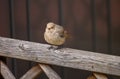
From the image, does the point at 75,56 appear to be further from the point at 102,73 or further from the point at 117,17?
the point at 117,17

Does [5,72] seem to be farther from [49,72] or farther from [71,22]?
[71,22]

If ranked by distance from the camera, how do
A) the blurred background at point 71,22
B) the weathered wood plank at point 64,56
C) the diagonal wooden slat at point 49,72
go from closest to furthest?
1. the weathered wood plank at point 64,56
2. the diagonal wooden slat at point 49,72
3. the blurred background at point 71,22

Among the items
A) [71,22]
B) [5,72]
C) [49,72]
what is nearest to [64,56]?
[49,72]

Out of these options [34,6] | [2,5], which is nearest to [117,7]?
[34,6]

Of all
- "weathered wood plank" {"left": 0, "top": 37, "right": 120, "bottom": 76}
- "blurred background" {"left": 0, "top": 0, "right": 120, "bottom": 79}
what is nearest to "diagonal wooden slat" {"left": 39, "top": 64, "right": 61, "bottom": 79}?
"weathered wood plank" {"left": 0, "top": 37, "right": 120, "bottom": 76}

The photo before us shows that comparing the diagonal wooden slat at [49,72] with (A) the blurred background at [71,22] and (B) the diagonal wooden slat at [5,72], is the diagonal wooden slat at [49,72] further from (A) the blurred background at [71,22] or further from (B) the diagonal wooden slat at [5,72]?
(A) the blurred background at [71,22]

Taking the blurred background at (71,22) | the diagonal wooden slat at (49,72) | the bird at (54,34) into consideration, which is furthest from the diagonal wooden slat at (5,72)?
the blurred background at (71,22)
